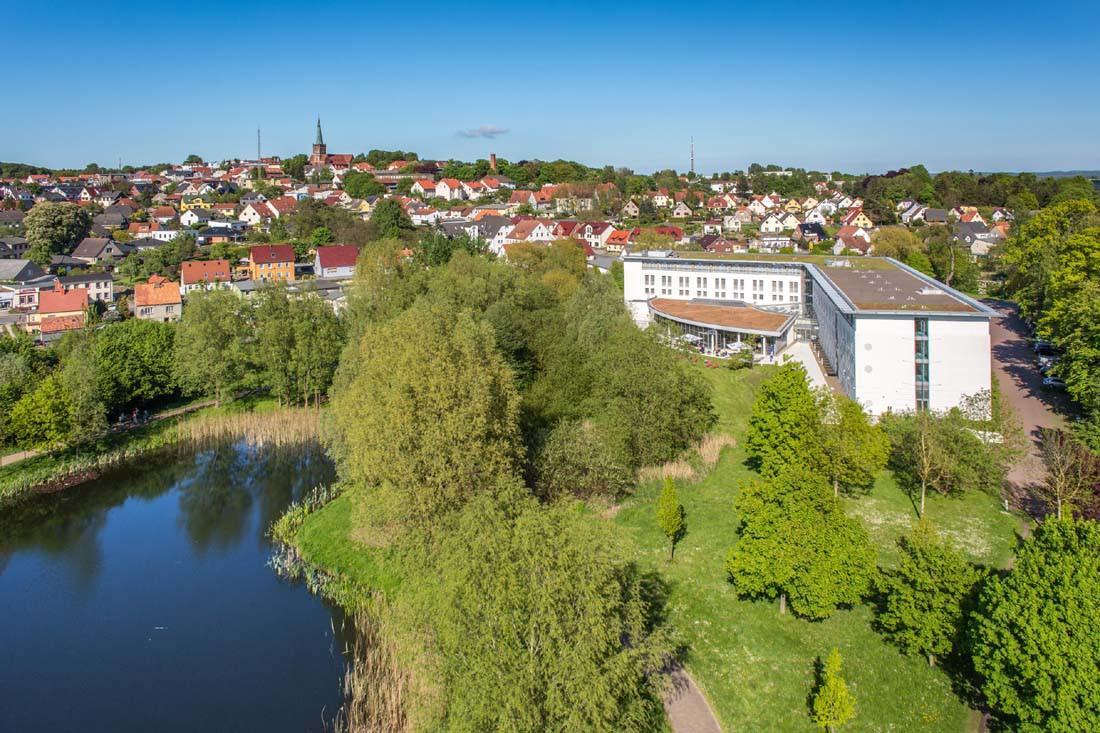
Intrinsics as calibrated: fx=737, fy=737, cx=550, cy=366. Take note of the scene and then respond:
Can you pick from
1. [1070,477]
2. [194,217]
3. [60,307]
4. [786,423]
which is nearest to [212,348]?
[60,307]

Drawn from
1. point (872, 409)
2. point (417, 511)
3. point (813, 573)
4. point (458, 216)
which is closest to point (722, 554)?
point (813, 573)

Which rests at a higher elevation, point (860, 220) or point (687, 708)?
point (860, 220)

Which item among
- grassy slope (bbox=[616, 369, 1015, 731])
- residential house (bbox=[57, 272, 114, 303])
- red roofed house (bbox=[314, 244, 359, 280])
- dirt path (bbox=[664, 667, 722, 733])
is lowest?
dirt path (bbox=[664, 667, 722, 733])

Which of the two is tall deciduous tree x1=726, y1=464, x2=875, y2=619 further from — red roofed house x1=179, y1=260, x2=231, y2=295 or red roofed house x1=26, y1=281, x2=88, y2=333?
red roofed house x1=179, y1=260, x2=231, y2=295

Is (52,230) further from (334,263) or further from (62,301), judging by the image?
(334,263)

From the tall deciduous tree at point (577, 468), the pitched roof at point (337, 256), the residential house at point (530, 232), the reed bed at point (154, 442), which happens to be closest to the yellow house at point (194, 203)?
the pitched roof at point (337, 256)

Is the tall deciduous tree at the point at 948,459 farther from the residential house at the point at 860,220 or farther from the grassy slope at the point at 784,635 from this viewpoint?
the residential house at the point at 860,220

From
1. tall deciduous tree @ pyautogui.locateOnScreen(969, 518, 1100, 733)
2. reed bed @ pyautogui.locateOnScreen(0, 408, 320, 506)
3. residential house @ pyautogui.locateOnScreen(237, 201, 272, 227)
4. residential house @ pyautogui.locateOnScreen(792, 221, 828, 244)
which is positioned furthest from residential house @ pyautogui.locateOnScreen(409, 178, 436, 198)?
tall deciduous tree @ pyautogui.locateOnScreen(969, 518, 1100, 733)

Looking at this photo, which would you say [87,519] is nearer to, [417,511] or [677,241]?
[417,511]
